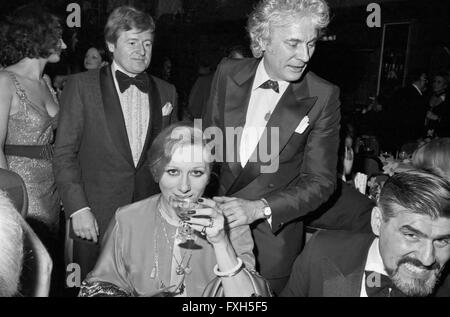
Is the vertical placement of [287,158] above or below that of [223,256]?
above

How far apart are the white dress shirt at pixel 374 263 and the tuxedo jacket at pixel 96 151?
127 cm

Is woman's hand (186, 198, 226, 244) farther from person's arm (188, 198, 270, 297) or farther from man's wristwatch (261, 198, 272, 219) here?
man's wristwatch (261, 198, 272, 219)

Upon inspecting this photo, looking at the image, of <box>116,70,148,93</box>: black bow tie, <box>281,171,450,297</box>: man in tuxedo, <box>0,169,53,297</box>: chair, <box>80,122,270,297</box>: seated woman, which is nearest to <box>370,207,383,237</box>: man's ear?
<box>281,171,450,297</box>: man in tuxedo

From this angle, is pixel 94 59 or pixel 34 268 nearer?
pixel 34 268

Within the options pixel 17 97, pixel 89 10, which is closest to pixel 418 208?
pixel 17 97

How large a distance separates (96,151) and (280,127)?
0.97 meters

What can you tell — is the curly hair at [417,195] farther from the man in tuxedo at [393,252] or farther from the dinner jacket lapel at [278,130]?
the dinner jacket lapel at [278,130]

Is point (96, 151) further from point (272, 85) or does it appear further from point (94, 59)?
point (94, 59)

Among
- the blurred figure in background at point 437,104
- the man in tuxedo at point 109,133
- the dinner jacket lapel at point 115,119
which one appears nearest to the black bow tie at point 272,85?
the man in tuxedo at point 109,133

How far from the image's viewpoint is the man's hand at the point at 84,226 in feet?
7.98

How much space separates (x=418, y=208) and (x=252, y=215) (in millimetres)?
653

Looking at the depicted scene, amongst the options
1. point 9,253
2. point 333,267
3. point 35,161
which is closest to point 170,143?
point 333,267

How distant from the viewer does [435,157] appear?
103 inches

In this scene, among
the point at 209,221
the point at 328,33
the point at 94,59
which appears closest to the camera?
the point at 209,221
